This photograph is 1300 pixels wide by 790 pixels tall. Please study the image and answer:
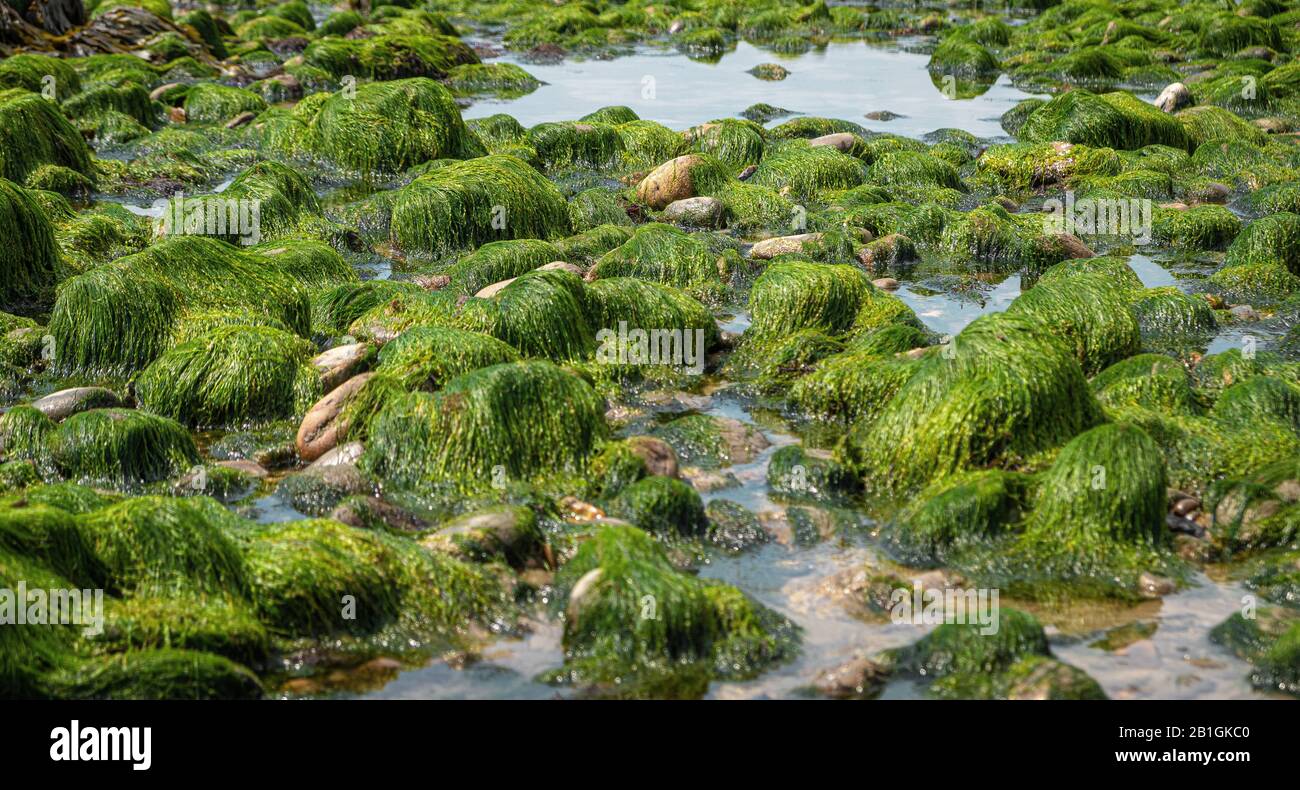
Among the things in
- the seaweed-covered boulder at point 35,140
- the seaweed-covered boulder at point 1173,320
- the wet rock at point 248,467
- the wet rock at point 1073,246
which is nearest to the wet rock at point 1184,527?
the seaweed-covered boulder at point 1173,320

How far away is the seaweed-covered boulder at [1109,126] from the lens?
17797 mm

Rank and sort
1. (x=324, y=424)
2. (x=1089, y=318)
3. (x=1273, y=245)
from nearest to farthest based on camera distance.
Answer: (x=324, y=424) < (x=1089, y=318) < (x=1273, y=245)

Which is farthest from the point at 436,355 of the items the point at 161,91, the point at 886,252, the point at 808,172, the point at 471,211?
the point at 161,91

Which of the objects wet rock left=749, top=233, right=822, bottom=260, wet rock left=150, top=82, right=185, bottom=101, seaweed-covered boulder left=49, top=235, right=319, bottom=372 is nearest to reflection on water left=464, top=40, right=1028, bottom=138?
wet rock left=150, top=82, right=185, bottom=101

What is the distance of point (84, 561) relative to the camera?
280 inches

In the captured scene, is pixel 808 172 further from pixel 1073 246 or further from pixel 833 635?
pixel 833 635

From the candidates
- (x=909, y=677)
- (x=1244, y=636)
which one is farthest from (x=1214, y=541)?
(x=909, y=677)

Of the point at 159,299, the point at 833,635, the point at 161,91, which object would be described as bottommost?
the point at 833,635

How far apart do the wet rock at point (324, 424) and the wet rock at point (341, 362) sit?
503 mm

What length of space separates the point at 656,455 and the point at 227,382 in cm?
343

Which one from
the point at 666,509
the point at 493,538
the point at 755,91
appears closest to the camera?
the point at 493,538

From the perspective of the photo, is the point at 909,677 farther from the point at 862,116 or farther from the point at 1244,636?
the point at 862,116

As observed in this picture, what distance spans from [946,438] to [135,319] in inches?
263

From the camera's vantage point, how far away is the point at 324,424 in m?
9.44
